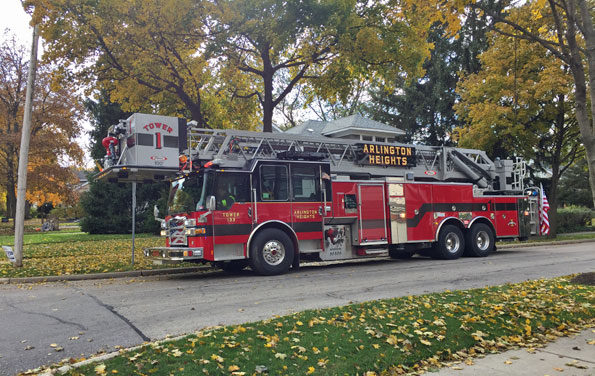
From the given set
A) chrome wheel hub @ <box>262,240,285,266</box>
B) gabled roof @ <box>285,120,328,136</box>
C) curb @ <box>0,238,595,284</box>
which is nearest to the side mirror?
chrome wheel hub @ <box>262,240,285,266</box>

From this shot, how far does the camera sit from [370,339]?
5246 millimetres

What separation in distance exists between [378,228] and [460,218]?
3.36m

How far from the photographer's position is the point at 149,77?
1634cm

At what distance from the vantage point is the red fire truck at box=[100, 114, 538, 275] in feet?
35.4

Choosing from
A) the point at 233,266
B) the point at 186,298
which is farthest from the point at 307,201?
the point at 186,298

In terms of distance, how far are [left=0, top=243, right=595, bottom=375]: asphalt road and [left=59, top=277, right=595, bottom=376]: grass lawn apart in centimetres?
100

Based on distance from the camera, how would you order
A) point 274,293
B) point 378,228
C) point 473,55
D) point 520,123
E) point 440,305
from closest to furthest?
point 440,305, point 274,293, point 378,228, point 520,123, point 473,55

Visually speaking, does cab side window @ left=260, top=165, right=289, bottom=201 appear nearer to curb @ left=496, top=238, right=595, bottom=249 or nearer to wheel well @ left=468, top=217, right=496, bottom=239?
wheel well @ left=468, top=217, right=496, bottom=239

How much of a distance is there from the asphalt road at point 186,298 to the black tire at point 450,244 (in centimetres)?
67

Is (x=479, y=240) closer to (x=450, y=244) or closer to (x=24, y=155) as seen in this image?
(x=450, y=244)

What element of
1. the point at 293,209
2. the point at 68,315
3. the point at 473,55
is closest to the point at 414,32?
the point at 293,209

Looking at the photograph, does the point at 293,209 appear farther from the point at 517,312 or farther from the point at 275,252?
the point at 517,312

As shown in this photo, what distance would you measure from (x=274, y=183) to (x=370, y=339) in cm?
670

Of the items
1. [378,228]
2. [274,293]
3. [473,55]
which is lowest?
[274,293]
